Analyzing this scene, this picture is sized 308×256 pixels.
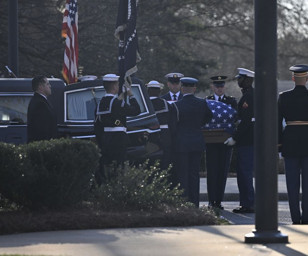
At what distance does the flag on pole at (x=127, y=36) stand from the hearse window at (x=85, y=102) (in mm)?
1901

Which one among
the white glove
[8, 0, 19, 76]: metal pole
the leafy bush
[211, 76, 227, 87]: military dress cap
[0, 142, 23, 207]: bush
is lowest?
the leafy bush

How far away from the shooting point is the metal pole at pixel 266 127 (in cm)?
996

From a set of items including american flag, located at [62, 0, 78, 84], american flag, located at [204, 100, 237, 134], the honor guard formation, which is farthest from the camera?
american flag, located at [62, 0, 78, 84]

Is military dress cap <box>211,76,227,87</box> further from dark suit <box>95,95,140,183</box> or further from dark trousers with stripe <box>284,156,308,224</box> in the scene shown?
dark trousers with stripe <box>284,156,308,224</box>

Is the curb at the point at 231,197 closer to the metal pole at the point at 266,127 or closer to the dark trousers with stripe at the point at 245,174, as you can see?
the dark trousers with stripe at the point at 245,174

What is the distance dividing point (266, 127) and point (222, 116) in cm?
545

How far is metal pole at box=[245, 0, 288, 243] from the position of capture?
9.96 metres

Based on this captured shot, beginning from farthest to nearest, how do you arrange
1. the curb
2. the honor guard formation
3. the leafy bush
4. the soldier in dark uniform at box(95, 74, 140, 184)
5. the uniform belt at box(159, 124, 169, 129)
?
the curb
the uniform belt at box(159, 124, 169, 129)
the soldier in dark uniform at box(95, 74, 140, 184)
the honor guard formation
the leafy bush

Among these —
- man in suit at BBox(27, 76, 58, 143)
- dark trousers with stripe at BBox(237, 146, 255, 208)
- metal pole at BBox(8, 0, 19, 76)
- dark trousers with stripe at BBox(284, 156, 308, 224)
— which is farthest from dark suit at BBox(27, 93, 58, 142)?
metal pole at BBox(8, 0, 19, 76)

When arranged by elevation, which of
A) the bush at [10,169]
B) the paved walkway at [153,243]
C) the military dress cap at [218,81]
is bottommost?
the paved walkway at [153,243]

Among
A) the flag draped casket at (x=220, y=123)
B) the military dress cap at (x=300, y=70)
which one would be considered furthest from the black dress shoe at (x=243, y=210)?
the military dress cap at (x=300, y=70)

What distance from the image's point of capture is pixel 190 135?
15055 mm

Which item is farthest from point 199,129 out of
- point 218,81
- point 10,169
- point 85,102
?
point 10,169

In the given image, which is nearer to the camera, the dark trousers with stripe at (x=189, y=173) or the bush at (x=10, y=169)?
the bush at (x=10, y=169)
